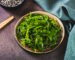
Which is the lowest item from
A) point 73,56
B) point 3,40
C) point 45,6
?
point 73,56

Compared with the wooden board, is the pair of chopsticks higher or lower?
higher

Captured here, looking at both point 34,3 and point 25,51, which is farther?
point 34,3

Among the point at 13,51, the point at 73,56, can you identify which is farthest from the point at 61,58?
the point at 13,51

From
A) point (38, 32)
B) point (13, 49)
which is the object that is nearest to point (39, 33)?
point (38, 32)

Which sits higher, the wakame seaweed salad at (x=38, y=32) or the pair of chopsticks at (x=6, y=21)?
the pair of chopsticks at (x=6, y=21)

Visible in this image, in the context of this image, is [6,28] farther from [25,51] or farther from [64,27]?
[64,27]

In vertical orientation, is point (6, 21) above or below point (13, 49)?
above

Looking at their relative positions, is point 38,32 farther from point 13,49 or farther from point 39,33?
point 13,49
